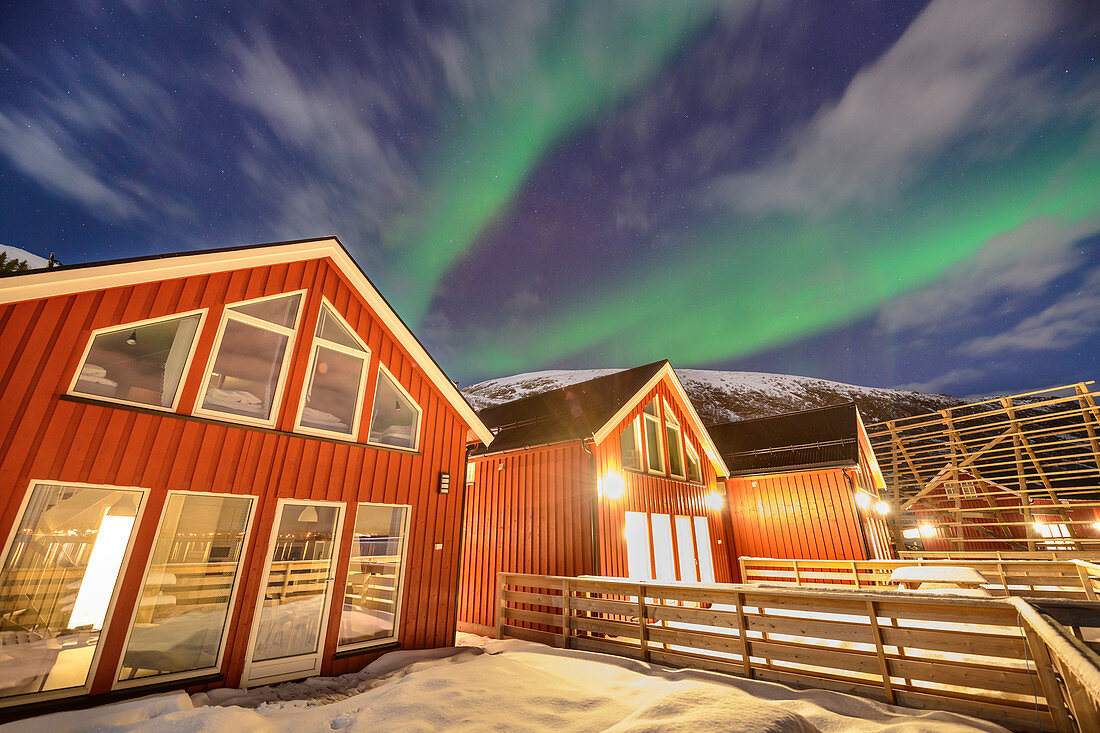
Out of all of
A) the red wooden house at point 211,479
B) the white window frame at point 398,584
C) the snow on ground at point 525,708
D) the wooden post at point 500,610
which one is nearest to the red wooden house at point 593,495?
the wooden post at point 500,610

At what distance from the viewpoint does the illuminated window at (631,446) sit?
11172mm

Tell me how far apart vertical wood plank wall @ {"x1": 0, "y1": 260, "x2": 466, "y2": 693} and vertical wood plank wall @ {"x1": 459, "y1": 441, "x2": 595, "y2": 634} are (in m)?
2.26

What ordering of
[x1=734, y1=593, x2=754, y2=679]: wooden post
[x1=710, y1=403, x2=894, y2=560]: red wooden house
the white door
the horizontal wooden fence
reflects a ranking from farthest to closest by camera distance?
[x1=710, y1=403, x2=894, y2=560]: red wooden house, the white door, [x1=734, y1=593, x2=754, y2=679]: wooden post, the horizontal wooden fence

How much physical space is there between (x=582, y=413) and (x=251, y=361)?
25.4 ft

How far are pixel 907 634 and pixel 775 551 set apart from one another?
1115 cm

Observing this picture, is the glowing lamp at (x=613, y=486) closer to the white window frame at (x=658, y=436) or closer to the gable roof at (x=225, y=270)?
the white window frame at (x=658, y=436)

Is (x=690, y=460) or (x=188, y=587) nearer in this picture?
(x=188, y=587)

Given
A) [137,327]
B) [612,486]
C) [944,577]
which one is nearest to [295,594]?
[137,327]

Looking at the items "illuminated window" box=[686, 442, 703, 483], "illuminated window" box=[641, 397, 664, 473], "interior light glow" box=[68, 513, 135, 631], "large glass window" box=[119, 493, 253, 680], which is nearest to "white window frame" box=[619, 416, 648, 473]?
"illuminated window" box=[641, 397, 664, 473]

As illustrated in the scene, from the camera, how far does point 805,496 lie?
1448 centimetres

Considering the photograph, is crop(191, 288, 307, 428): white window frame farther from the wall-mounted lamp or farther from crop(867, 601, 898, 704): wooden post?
crop(867, 601, 898, 704): wooden post

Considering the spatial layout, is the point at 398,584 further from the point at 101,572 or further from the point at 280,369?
the point at 280,369

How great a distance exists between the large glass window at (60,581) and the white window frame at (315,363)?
204 centimetres

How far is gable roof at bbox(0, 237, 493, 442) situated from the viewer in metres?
4.59
